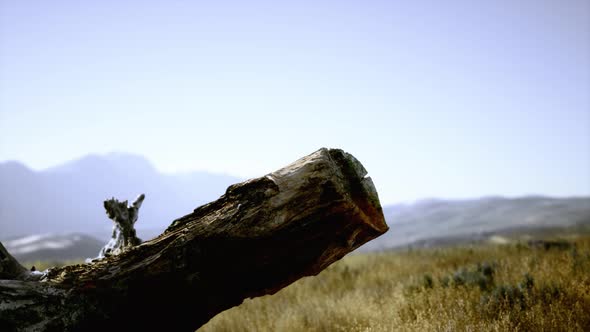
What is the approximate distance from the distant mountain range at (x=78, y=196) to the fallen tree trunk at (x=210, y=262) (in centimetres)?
10117

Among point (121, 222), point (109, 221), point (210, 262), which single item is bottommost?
point (210, 262)

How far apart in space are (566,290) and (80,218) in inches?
6378

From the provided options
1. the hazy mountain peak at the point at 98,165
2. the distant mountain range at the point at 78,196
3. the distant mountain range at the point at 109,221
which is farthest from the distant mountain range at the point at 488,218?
the hazy mountain peak at the point at 98,165

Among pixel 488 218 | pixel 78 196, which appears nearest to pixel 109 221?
pixel 78 196

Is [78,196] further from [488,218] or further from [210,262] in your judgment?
[210,262]

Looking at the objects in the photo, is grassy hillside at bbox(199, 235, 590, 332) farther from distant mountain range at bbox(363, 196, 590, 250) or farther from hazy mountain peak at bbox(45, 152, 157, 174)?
hazy mountain peak at bbox(45, 152, 157, 174)

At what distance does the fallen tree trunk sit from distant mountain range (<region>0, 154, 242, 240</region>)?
101169 millimetres

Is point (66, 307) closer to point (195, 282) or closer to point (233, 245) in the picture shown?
point (195, 282)

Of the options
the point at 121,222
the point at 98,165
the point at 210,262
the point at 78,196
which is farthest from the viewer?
the point at 98,165

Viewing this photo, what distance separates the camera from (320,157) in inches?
92.8

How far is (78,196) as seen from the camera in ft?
484

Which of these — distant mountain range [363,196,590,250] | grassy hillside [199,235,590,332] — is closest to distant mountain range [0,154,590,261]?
distant mountain range [363,196,590,250]

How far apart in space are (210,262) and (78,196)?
561 ft

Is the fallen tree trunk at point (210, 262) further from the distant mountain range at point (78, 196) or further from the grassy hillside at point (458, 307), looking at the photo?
the distant mountain range at point (78, 196)
